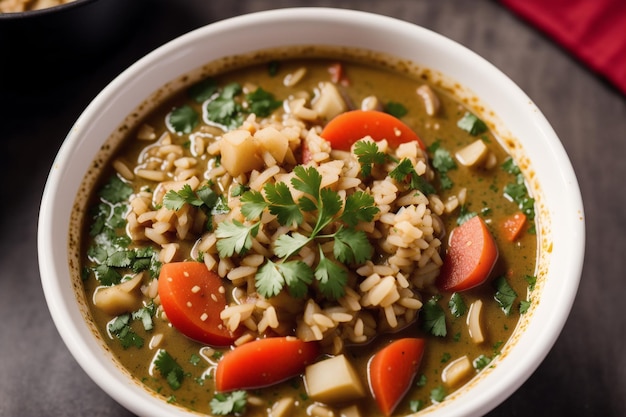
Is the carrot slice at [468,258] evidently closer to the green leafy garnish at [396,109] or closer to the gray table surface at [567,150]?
the green leafy garnish at [396,109]

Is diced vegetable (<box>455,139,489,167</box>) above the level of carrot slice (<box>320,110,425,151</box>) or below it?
above

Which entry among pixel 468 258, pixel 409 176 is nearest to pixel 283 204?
pixel 409 176

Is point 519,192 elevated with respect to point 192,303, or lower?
elevated

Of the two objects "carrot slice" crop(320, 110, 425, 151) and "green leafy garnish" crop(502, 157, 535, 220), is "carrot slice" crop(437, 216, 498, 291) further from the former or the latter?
"carrot slice" crop(320, 110, 425, 151)

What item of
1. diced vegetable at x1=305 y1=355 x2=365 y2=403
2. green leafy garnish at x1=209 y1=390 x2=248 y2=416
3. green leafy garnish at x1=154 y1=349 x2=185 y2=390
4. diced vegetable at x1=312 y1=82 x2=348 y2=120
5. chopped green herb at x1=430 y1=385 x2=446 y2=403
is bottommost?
green leafy garnish at x1=154 y1=349 x2=185 y2=390

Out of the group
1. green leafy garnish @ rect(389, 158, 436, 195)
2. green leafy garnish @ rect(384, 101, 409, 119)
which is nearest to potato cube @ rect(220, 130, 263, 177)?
green leafy garnish @ rect(389, 158, 436, 195)

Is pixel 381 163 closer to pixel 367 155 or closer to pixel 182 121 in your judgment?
pixel 367 155
